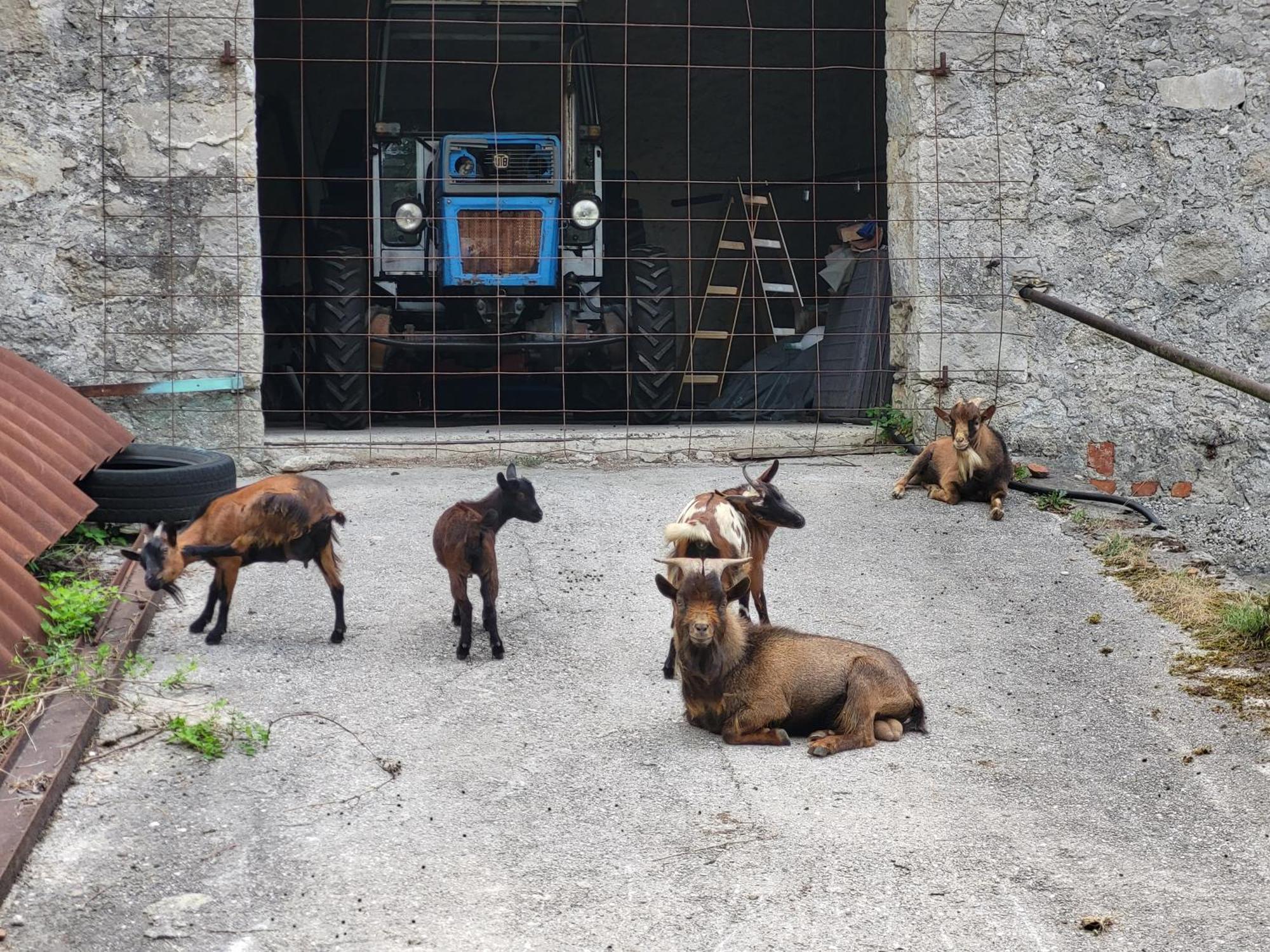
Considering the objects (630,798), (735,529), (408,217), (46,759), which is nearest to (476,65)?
(408,217)

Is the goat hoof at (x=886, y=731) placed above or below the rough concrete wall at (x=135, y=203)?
below

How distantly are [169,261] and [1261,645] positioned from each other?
6200 millimetres

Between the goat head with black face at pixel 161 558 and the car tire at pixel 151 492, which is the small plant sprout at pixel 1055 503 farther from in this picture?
the goat head with black face at pixel 161 558

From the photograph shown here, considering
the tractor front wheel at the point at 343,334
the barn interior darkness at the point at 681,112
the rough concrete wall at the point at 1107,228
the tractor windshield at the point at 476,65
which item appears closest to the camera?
the rough concrete wall at the point at 1107,228

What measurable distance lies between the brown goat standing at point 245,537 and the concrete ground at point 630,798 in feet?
1.05

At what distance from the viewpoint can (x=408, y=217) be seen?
33.3 feet

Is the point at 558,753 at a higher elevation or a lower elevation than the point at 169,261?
lower

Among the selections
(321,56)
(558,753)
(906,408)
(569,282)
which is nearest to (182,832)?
(558,753)

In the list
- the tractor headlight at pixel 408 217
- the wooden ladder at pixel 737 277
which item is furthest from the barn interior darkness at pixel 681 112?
the tractor headlight at pixel 408 217

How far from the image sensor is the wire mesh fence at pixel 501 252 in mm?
8305

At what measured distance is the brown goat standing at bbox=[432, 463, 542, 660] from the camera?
18.2 ft

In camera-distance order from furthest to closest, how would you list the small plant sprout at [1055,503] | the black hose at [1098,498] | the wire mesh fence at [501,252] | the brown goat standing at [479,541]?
the wire mesh fence at [501,252] → the small plant sprout at [1055,503] → the black hose at [1098,498] → the brown goat standing at [479,541]

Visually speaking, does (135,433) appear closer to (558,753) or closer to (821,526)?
(821,526)

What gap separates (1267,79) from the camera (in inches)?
353
